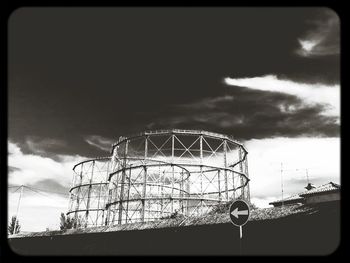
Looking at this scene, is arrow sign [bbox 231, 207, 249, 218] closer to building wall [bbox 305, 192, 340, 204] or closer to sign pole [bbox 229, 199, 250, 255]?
sign pole [bbox 229, 199, 250, 255]

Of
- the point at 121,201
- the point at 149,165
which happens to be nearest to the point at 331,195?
the point at 149,165

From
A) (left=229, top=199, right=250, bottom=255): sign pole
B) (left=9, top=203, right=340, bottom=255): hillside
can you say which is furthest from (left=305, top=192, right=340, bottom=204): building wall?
(left=229, top=199, right=250, bottom=255): sign pole

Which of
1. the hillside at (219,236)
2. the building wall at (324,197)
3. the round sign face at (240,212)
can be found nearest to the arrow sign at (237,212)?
the round sign face at (240,212)

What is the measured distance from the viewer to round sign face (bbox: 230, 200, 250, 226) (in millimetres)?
8359

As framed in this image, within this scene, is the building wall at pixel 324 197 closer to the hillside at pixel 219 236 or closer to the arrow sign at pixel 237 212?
the hillside at pixel 219 236

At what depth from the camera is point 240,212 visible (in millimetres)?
8445

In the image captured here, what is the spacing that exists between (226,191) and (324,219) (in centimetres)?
2691

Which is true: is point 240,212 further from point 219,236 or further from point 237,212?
point 219,236

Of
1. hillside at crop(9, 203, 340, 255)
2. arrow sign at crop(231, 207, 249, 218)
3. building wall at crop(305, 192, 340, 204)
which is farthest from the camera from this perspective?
building wall at crop(305, 192, 340, 204)

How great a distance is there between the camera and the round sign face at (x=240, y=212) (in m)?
8.36

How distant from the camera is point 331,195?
86.6 feet

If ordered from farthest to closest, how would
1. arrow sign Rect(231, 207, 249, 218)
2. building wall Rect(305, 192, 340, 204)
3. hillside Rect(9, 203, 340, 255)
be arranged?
building wall Rect(305, 192, 340, 204)
hillside Rect(9, 203, 340, 255)
arrow sign Rect(231, 207, 249, 218)
